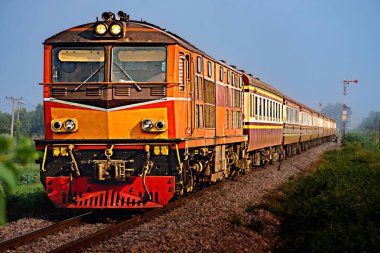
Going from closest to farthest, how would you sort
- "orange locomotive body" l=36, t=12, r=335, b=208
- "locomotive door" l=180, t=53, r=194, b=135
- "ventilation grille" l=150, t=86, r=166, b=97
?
"orange locomotive body" l=36, t=12, r=335, b=208 → "ventilation grille" l=150, t=86, r=166, b=97 → "locomotive door" l=180, t=53, r=194, b=135

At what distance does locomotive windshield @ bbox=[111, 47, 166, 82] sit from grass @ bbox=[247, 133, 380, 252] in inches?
153

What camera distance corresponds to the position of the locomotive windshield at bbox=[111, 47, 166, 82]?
10250 millimetres

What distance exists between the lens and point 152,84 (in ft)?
33.4

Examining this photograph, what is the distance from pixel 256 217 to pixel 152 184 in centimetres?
242

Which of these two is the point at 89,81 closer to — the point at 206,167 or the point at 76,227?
the point at 76,227

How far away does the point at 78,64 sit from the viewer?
10391mm

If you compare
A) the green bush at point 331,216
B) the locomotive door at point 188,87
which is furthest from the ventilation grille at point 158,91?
the green bush at point 331,216

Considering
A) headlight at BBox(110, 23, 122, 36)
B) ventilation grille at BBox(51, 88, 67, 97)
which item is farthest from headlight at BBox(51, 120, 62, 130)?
headlight at BBox(110, 23, 122, 36)

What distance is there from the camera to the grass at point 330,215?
7.95m

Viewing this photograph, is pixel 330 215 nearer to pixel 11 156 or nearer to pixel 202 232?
pixel 202 232

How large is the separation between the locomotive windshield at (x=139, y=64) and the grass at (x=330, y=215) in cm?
390

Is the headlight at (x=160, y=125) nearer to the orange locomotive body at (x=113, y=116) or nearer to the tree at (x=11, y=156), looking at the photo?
the orange locomotive body at (x=113, y=116)

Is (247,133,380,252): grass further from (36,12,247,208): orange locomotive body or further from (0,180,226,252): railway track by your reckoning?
(0,180,226,252): railway track

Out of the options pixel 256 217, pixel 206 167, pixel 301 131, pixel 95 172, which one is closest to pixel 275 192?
pixel 206 167
